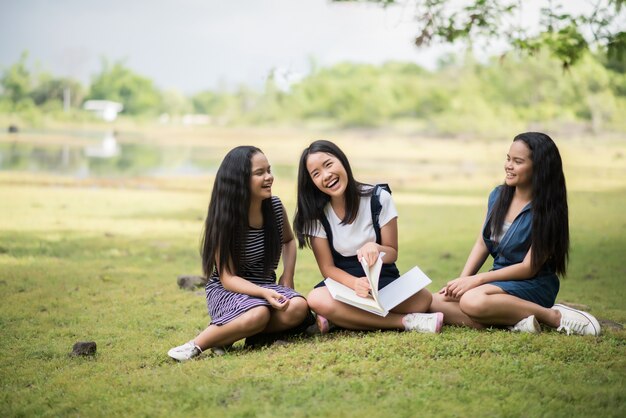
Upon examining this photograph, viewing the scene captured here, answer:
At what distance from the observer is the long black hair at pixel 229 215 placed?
4477 mm

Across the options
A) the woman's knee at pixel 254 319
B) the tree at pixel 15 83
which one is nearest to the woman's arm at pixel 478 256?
the woman's knee at pixel 254 319

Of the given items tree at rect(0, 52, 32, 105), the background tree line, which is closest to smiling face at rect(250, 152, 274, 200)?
the background tree line

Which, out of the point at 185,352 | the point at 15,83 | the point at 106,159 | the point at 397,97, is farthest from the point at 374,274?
the point at 397,97

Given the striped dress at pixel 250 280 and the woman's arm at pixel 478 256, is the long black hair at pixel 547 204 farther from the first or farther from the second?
the striped dress at pixel 250 280

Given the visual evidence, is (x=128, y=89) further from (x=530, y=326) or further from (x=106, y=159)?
(x=530, y=326)

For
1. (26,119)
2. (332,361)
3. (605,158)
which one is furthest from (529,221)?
(26,119)

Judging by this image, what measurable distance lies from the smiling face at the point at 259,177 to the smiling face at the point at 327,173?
0.25 meters

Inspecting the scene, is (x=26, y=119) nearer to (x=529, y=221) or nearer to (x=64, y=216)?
(x=64, y=216)

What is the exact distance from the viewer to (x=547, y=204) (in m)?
4.48

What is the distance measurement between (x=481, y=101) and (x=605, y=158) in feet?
62.0

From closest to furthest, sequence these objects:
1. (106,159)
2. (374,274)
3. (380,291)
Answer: (374,274) < (380,291) < (106,159)

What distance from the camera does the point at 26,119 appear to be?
125 ft

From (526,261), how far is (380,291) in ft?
2.82

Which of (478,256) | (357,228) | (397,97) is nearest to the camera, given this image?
(357,228)
